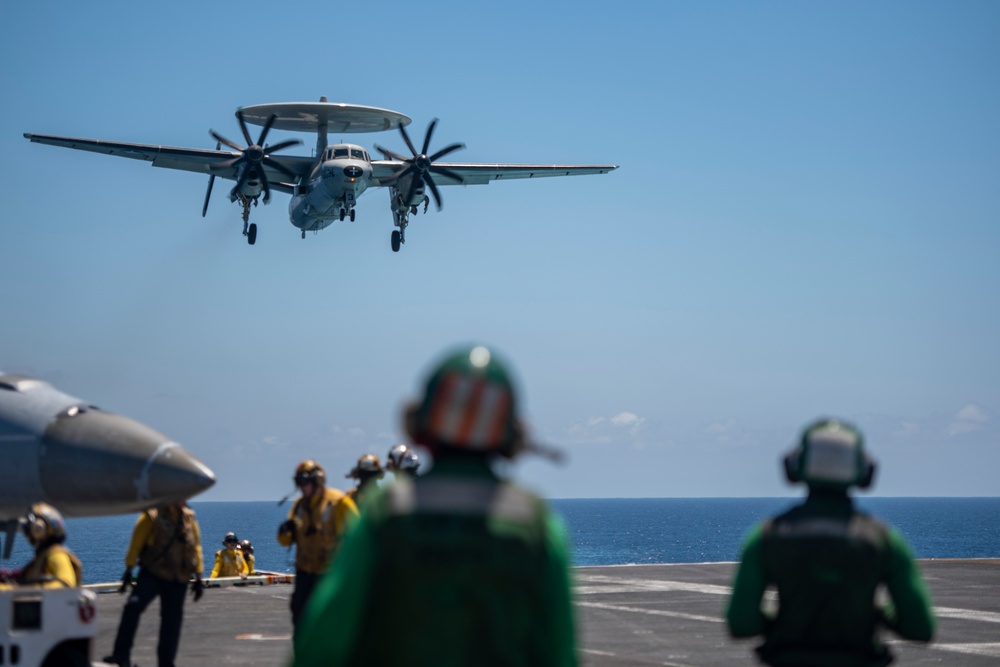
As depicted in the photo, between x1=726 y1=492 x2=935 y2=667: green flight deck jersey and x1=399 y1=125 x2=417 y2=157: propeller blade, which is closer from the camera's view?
x1=726 y1=492 x2=935 y2=667: green flight deck jersey

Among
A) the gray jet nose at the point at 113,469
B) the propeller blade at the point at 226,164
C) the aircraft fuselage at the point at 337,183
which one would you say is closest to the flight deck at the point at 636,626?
the gray jet nose at the point at 113,469

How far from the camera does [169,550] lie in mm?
11406

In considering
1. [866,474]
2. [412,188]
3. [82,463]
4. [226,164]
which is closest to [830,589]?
[866,474]

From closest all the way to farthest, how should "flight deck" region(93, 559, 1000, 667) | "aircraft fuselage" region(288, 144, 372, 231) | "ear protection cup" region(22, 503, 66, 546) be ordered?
"ear protection cup" region(22, 503, 66, 546)
"flight deck" region(93, 559, 1000, 667)
"aircraft fuselage" region(288, 144, 372, 231)

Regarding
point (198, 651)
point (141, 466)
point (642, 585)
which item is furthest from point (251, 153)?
point (141, 466)

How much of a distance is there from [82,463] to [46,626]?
100 inches

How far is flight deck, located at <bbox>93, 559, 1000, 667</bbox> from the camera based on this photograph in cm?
1373

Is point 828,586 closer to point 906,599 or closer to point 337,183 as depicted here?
point 906,599

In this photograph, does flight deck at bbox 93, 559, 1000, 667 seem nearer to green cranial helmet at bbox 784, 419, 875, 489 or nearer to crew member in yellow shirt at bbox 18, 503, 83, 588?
crew member in yellow shirt at bbox 18, 503, 83, 588

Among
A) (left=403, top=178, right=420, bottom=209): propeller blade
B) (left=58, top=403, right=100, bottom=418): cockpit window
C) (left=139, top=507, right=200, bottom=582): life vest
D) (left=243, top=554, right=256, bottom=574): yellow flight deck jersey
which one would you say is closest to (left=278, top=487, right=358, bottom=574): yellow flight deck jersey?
(left=139, top=507, right=200, bottom=582): life vest

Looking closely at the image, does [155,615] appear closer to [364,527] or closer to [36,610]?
[36,610]

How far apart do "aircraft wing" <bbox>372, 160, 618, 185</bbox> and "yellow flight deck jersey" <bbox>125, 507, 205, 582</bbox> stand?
1593 inches

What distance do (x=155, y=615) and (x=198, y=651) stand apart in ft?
12.8

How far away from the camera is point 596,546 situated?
455 ft
